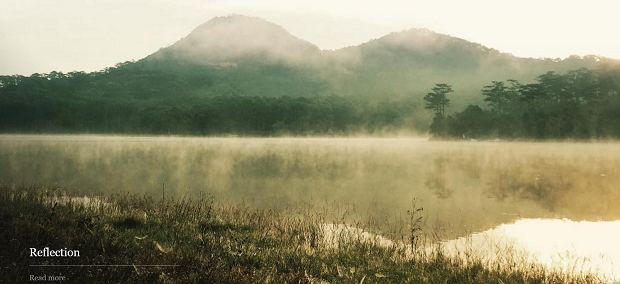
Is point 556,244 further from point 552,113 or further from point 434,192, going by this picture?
point 552,113

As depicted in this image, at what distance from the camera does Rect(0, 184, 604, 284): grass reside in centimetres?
593

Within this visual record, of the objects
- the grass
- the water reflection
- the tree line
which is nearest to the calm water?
the water reflection

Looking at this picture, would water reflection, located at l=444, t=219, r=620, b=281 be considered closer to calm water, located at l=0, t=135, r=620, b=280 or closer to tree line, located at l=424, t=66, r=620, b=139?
calm water, located at l=0, t=135, r=620, b=280

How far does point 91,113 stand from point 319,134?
7378 centimetres

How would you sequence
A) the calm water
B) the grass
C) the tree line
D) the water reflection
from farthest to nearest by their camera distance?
the tree line
the calm water
the water reflection
the grass

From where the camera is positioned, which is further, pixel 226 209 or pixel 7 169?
pixel 7 169

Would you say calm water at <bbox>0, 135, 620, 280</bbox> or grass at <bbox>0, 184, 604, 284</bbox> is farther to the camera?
calm water at <bbox>0, 135, 620, 280</bbox>

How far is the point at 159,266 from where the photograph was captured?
6219 mm

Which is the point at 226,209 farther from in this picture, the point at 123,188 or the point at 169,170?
the point at 169,170

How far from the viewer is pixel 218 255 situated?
8133 millimetres

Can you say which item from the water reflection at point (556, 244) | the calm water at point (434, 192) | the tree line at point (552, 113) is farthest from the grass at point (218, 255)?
the tree line at point (552, 113)

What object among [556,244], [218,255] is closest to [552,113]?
[556,244]

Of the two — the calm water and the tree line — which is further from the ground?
the tree line

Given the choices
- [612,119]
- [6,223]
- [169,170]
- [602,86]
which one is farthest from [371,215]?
[602,86]
